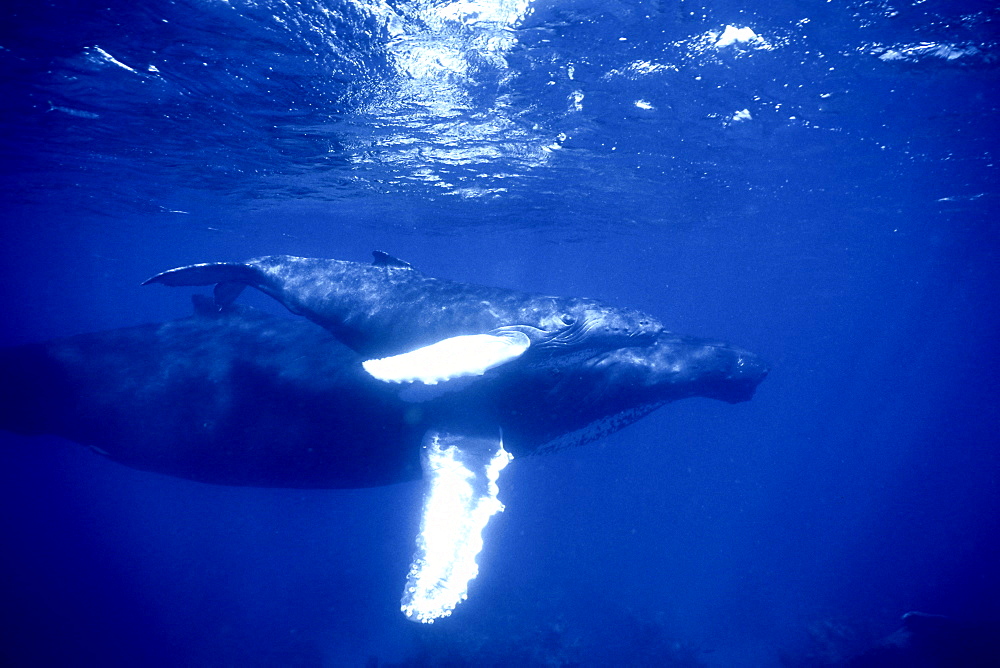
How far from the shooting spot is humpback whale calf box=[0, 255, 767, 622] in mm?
5945

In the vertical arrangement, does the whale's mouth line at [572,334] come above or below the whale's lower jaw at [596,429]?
above

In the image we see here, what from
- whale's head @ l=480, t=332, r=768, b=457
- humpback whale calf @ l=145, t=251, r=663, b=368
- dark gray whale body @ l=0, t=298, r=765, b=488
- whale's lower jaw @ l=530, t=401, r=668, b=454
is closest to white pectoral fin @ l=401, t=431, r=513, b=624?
dark gray whale body @ l=0, t=298, r=765, b=488

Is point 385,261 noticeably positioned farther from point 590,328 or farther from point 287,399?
point 590,328

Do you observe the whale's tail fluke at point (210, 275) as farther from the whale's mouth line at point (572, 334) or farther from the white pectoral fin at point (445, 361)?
the whale's mouth line at point (572, 334)

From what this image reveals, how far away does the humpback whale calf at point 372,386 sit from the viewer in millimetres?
5945

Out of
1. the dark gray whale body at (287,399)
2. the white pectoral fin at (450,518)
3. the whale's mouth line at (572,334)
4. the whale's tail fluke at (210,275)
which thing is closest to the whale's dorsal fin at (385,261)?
the dark gray whale body at (287,399)

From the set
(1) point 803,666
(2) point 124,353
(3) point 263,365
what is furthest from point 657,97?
(1) point 803,666

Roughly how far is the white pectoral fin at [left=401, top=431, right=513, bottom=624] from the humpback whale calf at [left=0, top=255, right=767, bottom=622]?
2 centimetres

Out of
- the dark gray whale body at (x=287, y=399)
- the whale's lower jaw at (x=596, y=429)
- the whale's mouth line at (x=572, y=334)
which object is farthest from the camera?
the whale's lower jaw at (x=596, y=429)

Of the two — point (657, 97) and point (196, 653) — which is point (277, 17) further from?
point (196, 653)

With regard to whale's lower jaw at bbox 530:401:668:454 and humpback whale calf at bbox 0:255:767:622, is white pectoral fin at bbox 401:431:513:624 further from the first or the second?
whale's lower jaw at bbox 530:401:668:454

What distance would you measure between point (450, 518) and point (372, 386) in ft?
7.01

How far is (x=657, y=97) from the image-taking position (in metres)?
13.8

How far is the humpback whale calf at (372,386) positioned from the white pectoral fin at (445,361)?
25 mm
